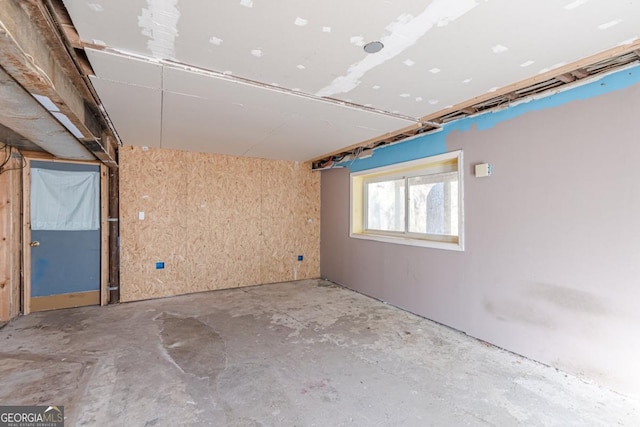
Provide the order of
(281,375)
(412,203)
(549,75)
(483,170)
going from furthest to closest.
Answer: (412,203) → (483,170) → (281,375) → (549,75)

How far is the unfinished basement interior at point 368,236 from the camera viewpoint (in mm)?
1793

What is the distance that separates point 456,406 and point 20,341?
4.27 metres

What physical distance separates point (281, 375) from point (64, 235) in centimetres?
389

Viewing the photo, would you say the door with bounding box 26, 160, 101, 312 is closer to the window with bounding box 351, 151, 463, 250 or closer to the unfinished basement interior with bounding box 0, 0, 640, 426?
the unfinished basement interior with bounding box 0, 0, 640, 426

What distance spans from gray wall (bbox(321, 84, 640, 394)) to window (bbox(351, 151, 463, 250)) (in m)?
0.26

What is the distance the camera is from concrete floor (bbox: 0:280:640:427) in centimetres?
198

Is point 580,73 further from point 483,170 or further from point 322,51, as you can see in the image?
point 322,51

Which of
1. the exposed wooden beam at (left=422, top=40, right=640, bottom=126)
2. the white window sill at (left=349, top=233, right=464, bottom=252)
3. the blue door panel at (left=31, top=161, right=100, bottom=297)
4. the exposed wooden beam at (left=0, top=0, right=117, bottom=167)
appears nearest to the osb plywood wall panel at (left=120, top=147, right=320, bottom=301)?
the blue door panel at (left=31, top=161, right=100, bottom=297)

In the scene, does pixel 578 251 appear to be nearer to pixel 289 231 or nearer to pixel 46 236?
pixel 289 231

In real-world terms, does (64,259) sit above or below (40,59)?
below

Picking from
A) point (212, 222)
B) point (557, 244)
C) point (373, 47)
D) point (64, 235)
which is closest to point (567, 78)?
point (557, 244)

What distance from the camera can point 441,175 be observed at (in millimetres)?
3875

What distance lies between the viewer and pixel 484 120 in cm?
314

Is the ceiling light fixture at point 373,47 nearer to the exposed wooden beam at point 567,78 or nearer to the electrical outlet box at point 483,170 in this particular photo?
the exposed wooden beam at point 567,78
